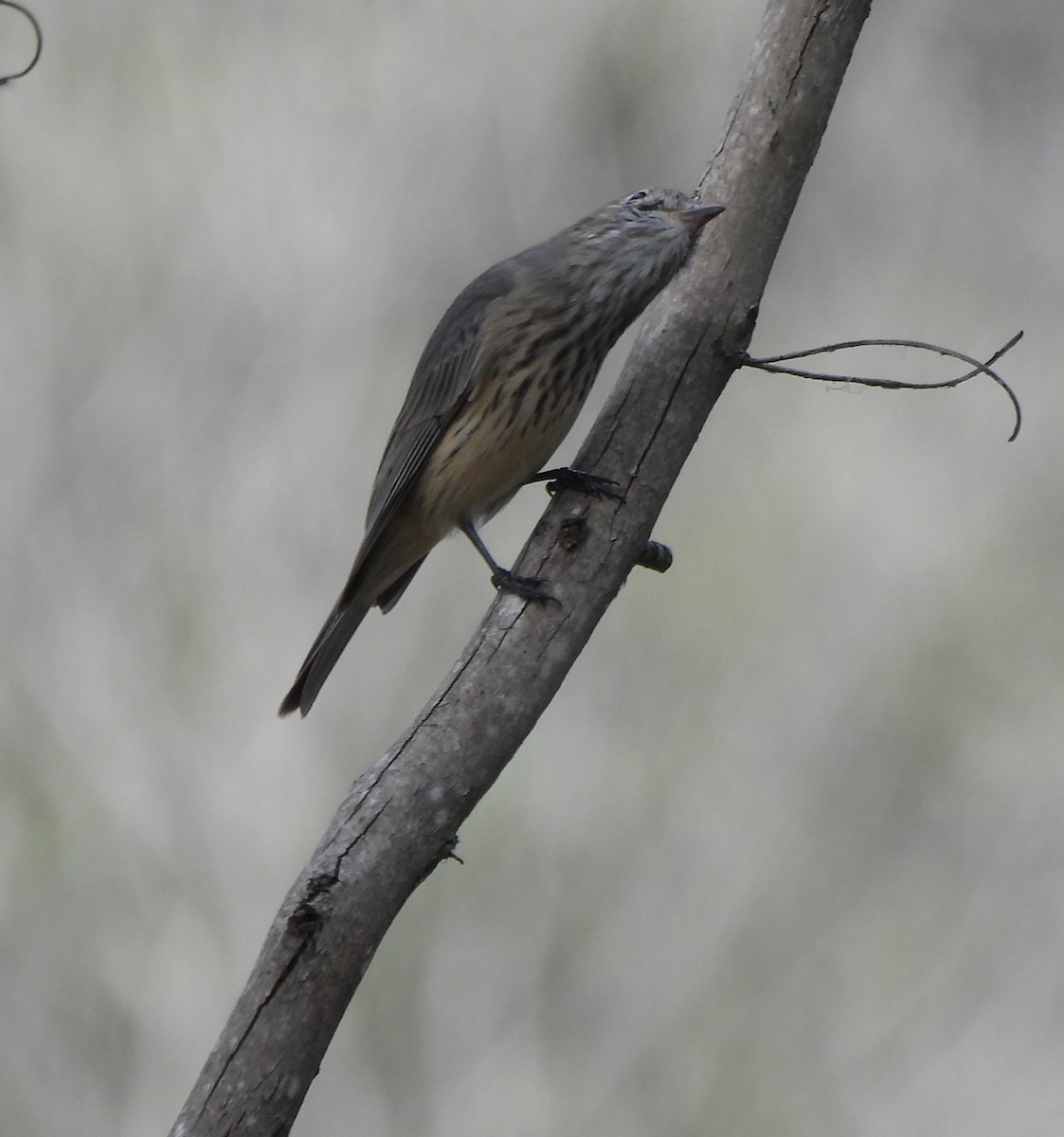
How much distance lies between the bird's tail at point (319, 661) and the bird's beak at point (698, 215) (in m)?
1.29

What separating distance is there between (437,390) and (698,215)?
2.93ft

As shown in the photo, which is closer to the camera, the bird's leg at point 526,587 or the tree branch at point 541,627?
the tree branch at point 541,627

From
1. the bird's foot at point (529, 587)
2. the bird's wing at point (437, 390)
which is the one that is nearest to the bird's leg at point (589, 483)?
the bird's foot at point (529, 587)

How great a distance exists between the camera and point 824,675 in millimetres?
6121

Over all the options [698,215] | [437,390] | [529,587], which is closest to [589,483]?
[529,587]

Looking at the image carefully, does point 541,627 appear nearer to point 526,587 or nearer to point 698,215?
point 526,587

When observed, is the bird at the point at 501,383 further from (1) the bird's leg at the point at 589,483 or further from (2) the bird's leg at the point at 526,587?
(2) the bird's leg at the point at 526,587

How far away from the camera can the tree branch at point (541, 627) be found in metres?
1.98

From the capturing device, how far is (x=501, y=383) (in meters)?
3.23

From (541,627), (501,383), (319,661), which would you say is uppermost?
(501,383)

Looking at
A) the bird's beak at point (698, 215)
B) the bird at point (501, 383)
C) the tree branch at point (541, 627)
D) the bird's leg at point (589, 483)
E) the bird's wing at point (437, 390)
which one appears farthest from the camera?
the bird's wing at point (437, 390)

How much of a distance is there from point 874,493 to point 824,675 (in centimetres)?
83

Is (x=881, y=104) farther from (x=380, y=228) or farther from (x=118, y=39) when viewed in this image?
(x=118, y=39)

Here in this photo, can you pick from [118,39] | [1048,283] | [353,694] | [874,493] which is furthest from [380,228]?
[1048,283]
